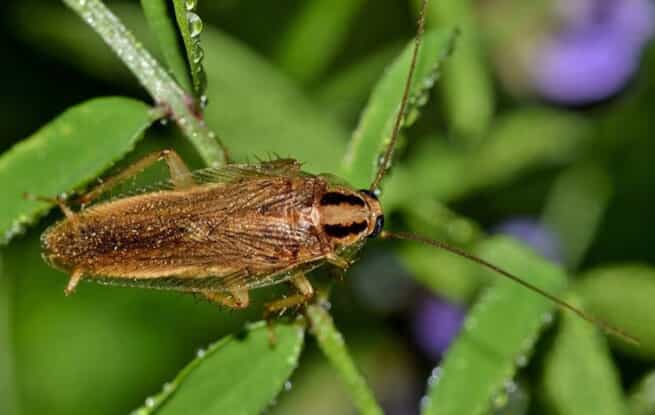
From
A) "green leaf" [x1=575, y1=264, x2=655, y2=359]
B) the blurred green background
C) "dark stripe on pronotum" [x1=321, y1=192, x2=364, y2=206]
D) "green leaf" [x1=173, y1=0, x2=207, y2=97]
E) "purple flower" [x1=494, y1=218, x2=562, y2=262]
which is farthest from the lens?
"purple flower" [x1=494, y1=218, x2=562, y2=262]

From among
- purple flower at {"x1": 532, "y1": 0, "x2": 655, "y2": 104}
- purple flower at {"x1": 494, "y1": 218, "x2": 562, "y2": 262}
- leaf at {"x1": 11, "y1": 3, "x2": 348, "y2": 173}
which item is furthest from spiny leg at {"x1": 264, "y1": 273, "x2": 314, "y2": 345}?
purple flower at {"x1": 532, "y1": 0, "x2": 655, "y2": 104}

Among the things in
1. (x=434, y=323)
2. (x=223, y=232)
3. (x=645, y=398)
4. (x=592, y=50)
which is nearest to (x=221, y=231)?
(x=223, y=232)

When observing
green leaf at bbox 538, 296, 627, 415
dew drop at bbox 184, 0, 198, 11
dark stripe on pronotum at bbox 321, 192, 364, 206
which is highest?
dew drop at bbox 184, 0, 198, 11

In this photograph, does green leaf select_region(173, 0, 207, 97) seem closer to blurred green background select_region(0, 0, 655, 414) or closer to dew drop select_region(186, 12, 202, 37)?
dew drop select_region(186, 12, 202, 37)

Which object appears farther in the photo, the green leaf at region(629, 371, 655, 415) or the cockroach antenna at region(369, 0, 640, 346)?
the green leaf at region(629, 371, 655, 415)

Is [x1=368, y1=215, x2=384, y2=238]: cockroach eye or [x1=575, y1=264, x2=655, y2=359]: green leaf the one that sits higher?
[x1=368, y1=215, x2=384, y2=238]: cockroach eye

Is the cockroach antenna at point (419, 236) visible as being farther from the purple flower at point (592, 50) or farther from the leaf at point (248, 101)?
the purple flower at point (592, 50)

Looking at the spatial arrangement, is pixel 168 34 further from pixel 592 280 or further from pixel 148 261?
pixel 592 280
